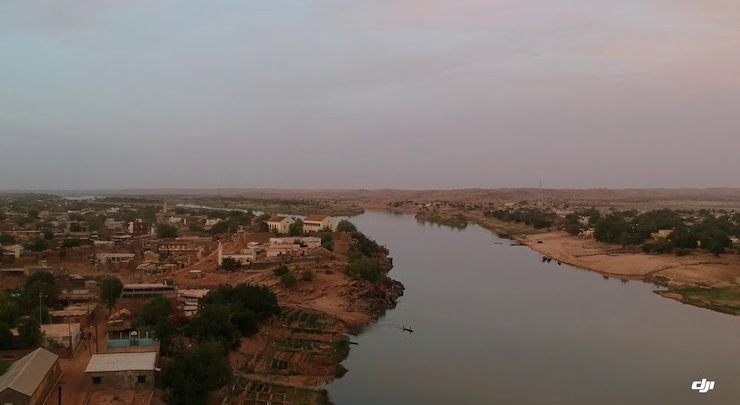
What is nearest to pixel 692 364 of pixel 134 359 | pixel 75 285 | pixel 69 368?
pixel 134 359

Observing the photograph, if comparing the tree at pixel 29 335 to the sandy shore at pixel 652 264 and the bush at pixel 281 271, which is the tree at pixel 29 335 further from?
the sandy shore at pixel 652 264

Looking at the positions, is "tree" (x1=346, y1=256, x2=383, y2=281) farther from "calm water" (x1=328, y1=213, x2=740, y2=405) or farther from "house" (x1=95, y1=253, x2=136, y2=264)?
"house" (x1=95, y1=253, x2=136, y2=264)

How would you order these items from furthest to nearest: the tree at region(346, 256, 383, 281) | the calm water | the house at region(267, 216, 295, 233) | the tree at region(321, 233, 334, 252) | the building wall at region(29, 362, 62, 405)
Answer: the house at region(267, 216, 295, 233) < the tree at region(321, 233, 334, 252) < the tree at region(346, 256, 383, 281) < the calm water < the building wall at region(29, 362, 62, 405)

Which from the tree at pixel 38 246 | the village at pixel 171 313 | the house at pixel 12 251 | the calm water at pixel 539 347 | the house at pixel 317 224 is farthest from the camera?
the house at pixel 317 224

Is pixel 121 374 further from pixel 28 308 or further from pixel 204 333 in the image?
pixel 28 308

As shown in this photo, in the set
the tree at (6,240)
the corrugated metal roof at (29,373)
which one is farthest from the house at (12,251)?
the corrugated metal roof at (29,373)

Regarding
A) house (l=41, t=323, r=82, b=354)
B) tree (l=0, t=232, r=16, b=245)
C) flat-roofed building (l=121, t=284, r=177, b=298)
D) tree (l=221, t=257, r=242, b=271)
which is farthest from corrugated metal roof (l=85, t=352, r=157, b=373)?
tree (l=0, t=232, r=16, b=245)
